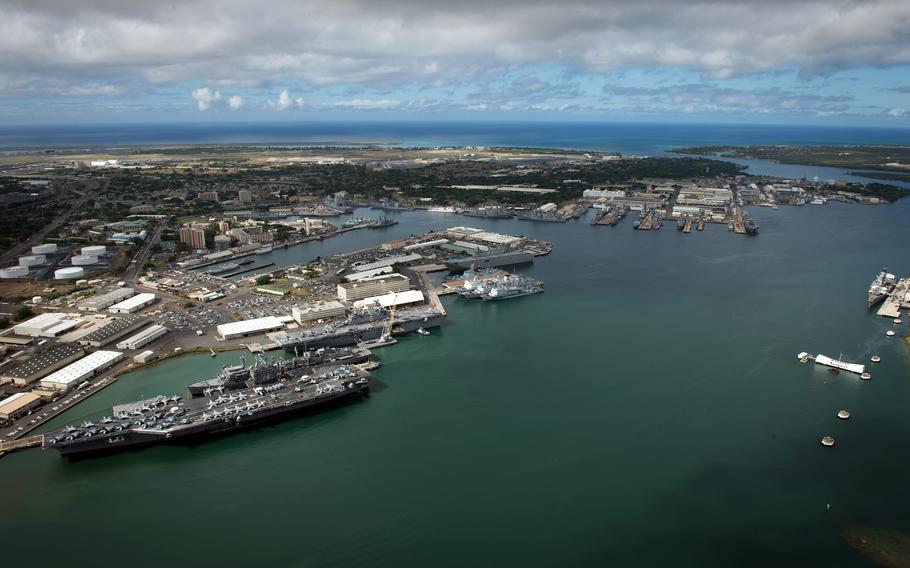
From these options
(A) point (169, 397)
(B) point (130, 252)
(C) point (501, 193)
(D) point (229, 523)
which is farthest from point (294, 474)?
(C) point (501, 193)

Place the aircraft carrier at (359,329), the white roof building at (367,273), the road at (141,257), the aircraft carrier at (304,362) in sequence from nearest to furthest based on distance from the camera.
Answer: the aircraft carrier at (304,362) < the aircraft carrier at (359,329) < the white roof building at (367,273) < the road at (141,257)

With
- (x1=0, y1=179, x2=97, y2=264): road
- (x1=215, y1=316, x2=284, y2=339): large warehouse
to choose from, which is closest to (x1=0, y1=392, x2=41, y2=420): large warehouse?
(x1=215, y1=316, x2=284, y2=339): large warehouse

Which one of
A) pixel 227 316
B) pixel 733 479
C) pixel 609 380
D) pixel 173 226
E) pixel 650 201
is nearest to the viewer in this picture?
pixel 733 479

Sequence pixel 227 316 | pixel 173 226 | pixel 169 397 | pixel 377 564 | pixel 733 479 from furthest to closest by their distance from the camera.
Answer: pixel 173 226, pixel 227 316, pixel 169 397, pixel 733 479, pixel 377 564

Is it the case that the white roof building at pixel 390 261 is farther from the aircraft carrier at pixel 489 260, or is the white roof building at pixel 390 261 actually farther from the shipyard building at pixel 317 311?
the shipyard building at pixel 317 311

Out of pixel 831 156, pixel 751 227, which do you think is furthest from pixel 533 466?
pixel 831 156

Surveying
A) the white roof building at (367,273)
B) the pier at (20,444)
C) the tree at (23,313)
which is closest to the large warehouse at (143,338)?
the pier at (20,444)

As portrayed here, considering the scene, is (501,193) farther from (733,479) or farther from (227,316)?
(733,479)
